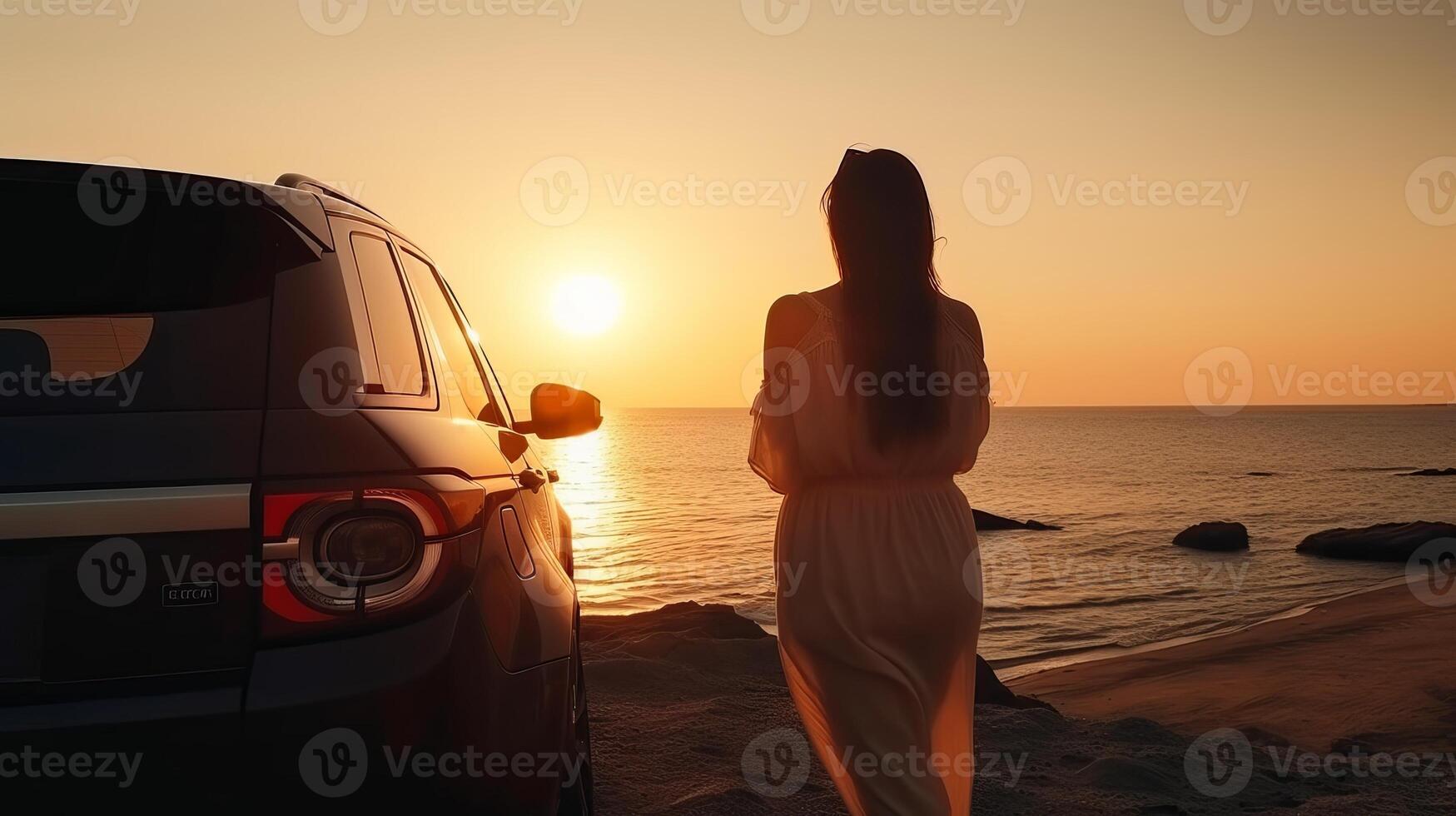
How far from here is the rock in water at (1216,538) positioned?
24.0 metres

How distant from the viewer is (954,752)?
2.89 m

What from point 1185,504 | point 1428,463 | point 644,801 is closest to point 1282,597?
point 644,801

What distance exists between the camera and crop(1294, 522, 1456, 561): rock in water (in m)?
20.9

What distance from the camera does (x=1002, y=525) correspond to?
2922 centimetres

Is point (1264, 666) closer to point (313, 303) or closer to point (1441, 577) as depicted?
point (1441, 577)

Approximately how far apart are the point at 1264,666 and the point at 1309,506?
93.3ft

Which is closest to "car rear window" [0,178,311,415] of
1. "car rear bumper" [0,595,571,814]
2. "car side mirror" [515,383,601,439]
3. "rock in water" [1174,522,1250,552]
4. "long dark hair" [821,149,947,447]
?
"car rear bumper" [0,595,571,814]
